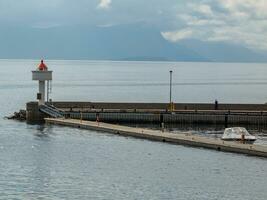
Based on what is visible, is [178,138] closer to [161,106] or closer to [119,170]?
[119,170]

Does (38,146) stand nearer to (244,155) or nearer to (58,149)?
(58,149)

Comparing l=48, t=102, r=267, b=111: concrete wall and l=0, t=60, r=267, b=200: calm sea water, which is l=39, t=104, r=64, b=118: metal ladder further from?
l=0, t=60, r=267, b=200: calm sea water

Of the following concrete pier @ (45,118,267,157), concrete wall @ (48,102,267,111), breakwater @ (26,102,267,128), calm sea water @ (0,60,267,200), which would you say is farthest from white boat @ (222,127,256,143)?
concrete wall @ (48,102,267,111)

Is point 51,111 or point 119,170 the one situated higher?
point 51,111

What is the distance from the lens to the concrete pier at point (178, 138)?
55.5m

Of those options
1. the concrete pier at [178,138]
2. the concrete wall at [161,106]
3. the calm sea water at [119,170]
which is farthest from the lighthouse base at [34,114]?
the calm sea water at [119,170]

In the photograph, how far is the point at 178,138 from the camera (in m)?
61.0

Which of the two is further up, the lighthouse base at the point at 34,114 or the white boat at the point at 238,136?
the lighthouse base at the point at 34,114

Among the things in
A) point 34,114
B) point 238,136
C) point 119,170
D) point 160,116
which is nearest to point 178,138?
point 238,136

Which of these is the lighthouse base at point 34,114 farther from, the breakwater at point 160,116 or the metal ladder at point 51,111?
the metal ladder at point 51,111

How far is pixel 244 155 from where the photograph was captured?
178 feet

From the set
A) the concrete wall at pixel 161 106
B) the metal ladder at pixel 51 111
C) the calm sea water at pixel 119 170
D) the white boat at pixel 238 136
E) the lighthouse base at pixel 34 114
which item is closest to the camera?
the calm sea water at pixel 119 170

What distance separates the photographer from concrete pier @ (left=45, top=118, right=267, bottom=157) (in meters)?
55.5

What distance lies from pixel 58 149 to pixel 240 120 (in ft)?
102
